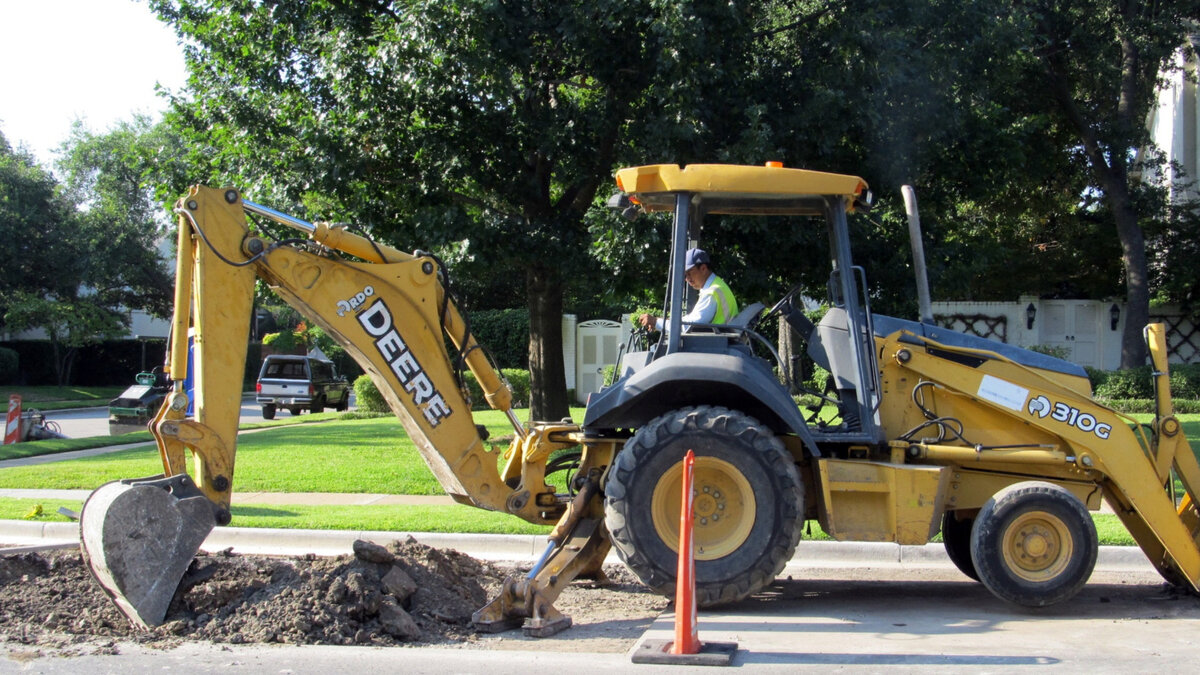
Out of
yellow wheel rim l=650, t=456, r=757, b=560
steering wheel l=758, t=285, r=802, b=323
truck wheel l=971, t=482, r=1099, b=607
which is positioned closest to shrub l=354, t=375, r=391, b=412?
steering wheel l=758, t=285, r=802, b=323

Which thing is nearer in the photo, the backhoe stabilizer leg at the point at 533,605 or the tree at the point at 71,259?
the backhoe stabilizer leg at the point at 533,605

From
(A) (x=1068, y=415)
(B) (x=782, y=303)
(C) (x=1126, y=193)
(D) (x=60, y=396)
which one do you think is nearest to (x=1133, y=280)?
(C) (x=1126, y=193)

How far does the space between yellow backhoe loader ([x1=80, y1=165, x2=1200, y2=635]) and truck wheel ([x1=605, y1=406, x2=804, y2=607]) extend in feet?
0.05

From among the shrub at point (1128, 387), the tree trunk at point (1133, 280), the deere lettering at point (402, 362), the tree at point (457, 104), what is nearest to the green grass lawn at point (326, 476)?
the deere lettering at point (402, 362)

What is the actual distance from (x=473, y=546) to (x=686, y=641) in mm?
3992

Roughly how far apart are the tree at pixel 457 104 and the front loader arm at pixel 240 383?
5314 millimetres

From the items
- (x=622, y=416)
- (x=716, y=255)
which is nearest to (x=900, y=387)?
(x=622, y=416)

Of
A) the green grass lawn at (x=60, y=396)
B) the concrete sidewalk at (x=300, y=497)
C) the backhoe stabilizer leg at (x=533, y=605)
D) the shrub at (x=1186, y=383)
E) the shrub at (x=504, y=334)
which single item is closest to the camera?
the backhoe stabilizer leg at (x=533, y=605)

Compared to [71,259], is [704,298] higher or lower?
lower

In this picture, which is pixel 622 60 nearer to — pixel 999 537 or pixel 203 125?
pixel 203 125

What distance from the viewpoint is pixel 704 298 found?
281 inches

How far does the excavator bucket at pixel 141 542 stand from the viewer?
596 centimetres

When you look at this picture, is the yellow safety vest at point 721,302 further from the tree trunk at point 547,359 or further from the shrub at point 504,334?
the shrub at point 504,334

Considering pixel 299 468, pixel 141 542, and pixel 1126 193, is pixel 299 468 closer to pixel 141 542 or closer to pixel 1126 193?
pixel 141 542
